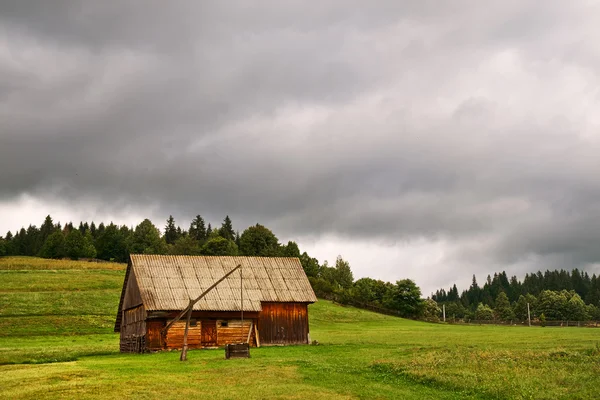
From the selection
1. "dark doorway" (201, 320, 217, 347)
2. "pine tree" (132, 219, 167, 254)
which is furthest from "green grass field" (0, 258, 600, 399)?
"pine tree" (132, 219, 167, 254)

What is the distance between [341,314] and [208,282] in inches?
1669

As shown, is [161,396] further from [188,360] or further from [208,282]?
[208,282]

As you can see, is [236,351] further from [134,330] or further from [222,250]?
[222,250]

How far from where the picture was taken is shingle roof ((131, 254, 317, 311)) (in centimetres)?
4491

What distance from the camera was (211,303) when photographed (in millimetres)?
45062

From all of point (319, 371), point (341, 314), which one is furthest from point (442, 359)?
point (341, 314)

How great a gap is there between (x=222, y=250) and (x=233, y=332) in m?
80.6

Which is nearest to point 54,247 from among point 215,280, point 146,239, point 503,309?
point 146,239

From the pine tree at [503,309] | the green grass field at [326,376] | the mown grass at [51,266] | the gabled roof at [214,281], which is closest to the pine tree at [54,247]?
the mown grass at [51,266]

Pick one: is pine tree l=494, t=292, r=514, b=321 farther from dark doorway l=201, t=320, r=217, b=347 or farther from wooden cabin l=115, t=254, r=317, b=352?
dark doorway l=201, t=320, r=217, b=347

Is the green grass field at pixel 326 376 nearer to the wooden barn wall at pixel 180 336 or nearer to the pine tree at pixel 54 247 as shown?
the wooden barn wall at pixel 180 336

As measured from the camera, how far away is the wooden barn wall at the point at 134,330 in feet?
145

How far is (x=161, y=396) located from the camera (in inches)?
756

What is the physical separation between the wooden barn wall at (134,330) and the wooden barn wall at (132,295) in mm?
425
